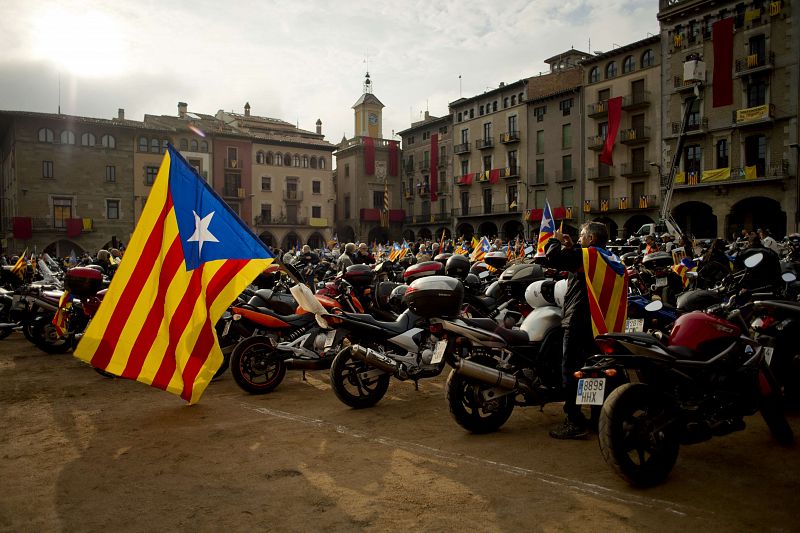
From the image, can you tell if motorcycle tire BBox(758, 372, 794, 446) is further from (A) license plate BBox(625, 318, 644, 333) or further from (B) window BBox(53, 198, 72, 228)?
(B) window BBox(53, 198, 72, 228)

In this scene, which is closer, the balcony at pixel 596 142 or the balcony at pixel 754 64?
the balcony at pixel 754 64

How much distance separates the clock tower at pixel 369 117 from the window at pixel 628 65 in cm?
2957

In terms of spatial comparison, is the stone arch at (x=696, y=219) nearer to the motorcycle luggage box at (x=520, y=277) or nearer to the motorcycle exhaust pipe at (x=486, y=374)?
the motorcycle luggage box at (x=520, y=277)

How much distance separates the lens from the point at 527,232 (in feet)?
143

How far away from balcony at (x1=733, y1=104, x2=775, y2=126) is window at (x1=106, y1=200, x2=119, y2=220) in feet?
139

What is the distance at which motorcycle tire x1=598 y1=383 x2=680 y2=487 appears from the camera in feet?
11.3

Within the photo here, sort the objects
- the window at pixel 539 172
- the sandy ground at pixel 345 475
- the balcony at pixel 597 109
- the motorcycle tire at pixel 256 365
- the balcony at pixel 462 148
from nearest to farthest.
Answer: the sandy ground at pixel 345 475 → the motorcycle tire at pixel 256 365 → the balcony at pixel 597 109 → the window at pixel 539 172 → the balcony at pixel 462 148

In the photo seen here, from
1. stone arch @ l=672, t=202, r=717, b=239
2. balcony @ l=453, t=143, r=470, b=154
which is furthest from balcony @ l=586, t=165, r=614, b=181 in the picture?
balcony @ l=453, t=143, r=470, b=154

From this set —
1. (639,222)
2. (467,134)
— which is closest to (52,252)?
(467,134)

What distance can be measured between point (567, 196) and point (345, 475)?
39697 millimetres

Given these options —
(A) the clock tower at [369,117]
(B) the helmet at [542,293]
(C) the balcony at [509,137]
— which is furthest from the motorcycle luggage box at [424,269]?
(A) the clock tower at [369,117]

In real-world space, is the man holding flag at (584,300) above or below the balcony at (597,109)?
below

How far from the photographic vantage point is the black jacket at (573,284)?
14.5 ft

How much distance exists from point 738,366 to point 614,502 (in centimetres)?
140
